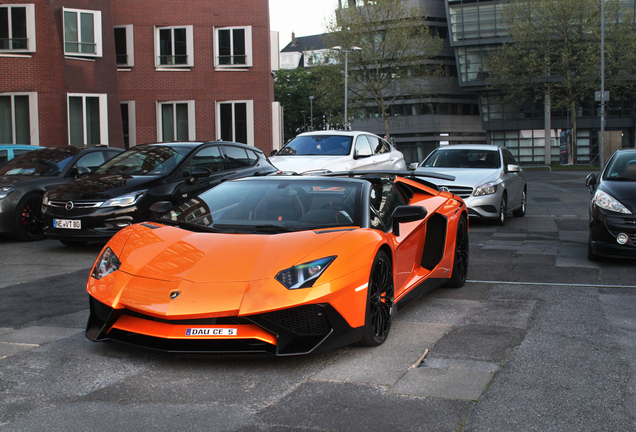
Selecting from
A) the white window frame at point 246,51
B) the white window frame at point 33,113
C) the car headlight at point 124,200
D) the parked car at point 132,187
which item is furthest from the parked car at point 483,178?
the white window frame at point 246,51

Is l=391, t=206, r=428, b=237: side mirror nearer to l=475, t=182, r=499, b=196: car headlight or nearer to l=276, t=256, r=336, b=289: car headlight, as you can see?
l=276, t=256, r=336, b=289: car headlight

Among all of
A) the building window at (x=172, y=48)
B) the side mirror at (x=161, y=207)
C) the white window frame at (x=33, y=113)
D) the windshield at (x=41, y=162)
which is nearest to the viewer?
the side mirror at (x=161, y=207)

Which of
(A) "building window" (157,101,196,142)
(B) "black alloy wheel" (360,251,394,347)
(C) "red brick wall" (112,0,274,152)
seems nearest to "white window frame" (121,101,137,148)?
(C) "red brick wall" (112,0,274,152)

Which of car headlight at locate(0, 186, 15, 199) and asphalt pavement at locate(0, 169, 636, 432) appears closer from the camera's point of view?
asphalt pavement at locate(0, 169, 636, 432)

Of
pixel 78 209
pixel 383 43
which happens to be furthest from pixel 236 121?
pixel 383 43

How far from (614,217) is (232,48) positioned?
24.2 m

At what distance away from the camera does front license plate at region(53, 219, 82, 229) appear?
9.41 m

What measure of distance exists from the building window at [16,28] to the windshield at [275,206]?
71.5ft

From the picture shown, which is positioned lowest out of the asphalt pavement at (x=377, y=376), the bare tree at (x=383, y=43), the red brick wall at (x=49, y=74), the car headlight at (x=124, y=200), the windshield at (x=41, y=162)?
the asphalt pavement at (x=377, y=376)

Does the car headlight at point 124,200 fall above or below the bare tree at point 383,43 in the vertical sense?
below

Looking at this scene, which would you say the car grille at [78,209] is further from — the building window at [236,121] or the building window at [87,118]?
the building window at [236,121]

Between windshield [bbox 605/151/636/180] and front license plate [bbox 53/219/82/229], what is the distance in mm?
7082

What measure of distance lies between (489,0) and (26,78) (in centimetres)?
4928

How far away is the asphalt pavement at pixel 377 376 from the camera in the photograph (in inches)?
135
